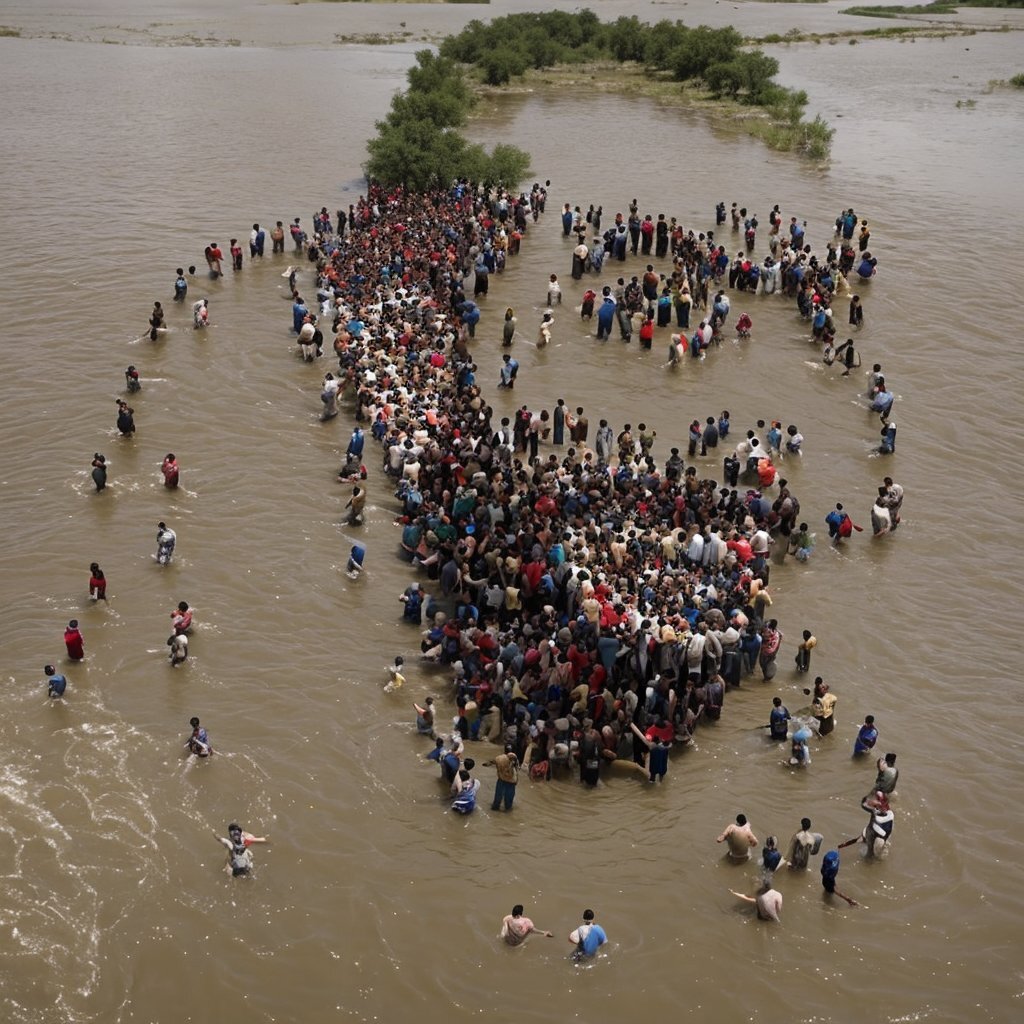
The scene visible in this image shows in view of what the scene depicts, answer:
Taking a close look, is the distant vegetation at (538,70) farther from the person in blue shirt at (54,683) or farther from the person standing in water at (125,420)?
the person in blue shirt at (54,683)

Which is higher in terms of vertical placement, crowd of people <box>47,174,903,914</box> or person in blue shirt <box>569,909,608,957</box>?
crowd of people <box>47,174,903,914</box>

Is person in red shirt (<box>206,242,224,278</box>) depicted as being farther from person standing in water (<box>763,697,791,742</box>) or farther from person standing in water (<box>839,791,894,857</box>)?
person standing in water (<box>839,791,894,857</box>)

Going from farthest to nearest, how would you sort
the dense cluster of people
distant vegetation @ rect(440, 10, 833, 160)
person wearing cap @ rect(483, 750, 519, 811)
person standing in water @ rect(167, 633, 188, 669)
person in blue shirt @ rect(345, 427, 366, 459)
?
distant vegetation @ rect(440, 10, 833, 160), person in blue shirt @ rect(345, 427, 366, 459), person standing in water @ rect(167, 633, 188, 669), the dense cluster of people, person wearing cap @ rect(483, 750, 519, 811)

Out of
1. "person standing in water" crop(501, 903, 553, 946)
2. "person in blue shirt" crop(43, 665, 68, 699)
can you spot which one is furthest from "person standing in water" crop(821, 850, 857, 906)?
"person in blue shirt" crop(43, 665, 68, 699)

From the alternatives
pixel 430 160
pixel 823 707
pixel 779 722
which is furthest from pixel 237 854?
pixel 430 160

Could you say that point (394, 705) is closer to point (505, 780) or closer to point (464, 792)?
point (464, 792)

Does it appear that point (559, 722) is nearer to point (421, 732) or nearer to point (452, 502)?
point (421, 732)
